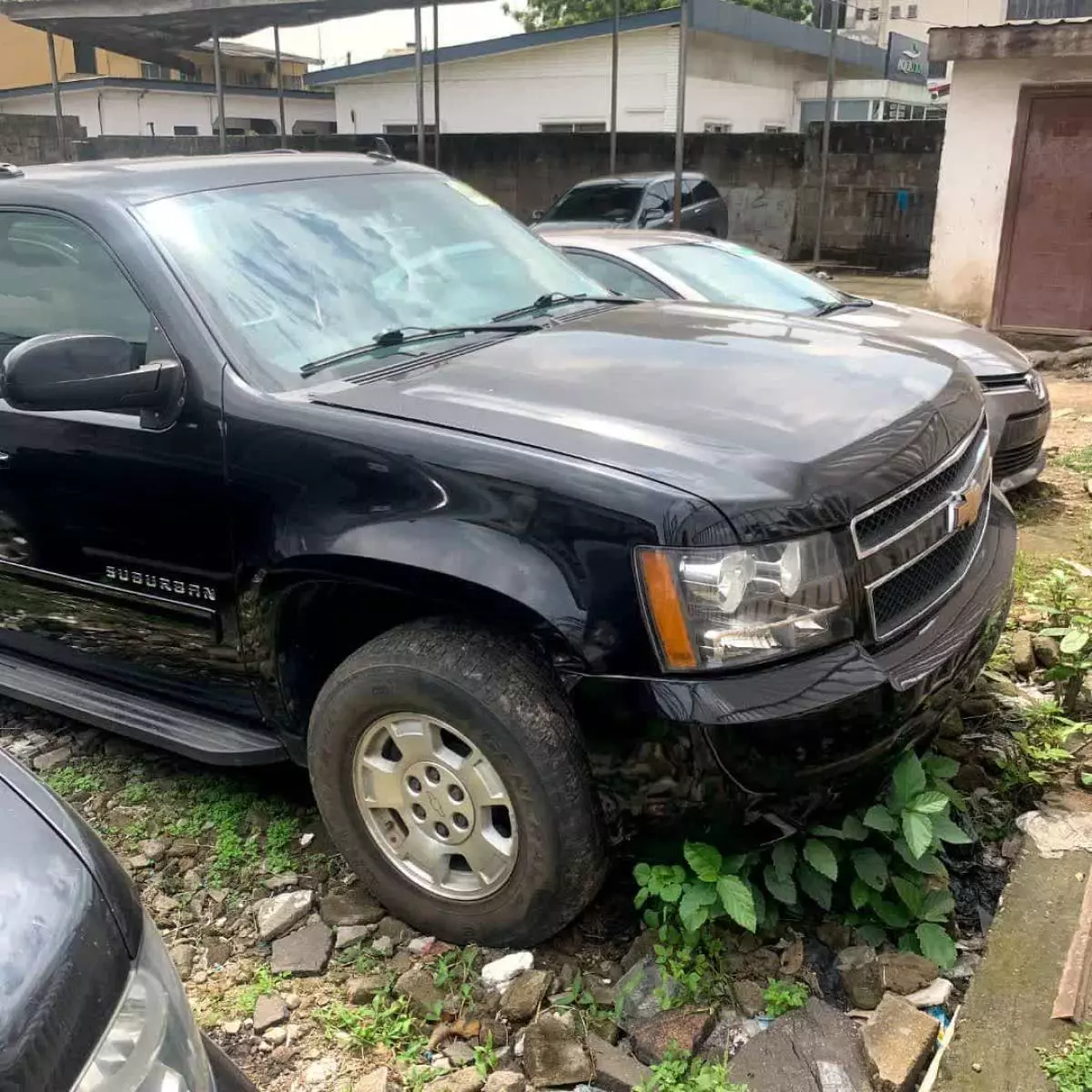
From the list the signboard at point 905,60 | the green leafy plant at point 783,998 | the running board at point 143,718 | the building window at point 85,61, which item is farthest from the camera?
the building window at point 85,61

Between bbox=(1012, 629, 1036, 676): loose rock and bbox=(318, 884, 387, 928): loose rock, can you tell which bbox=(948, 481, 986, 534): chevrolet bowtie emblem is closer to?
bbox=(1012, 629, 1036, 676): loose rock

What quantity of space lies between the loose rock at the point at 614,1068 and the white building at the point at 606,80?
74.4 feet

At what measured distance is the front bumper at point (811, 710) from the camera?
2.21m

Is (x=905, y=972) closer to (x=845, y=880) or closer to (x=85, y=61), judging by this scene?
(x=845, y=880)

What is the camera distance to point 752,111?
1032 inches

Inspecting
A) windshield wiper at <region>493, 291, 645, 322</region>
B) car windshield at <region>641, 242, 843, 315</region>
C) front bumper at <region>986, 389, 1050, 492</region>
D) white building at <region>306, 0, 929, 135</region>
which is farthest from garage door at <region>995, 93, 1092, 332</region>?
white building at <region>306, 0, 929, 135</region>

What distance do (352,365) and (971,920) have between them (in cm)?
212

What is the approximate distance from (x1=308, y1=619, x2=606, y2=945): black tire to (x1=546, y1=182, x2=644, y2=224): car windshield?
12176 millimetres

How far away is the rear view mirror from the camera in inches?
103

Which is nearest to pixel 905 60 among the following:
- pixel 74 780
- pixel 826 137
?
pixel 826 137

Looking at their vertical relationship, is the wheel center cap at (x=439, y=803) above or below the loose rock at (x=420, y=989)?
above

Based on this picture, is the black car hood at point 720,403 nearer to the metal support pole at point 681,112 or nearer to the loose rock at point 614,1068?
the loose rock at point 614,1068

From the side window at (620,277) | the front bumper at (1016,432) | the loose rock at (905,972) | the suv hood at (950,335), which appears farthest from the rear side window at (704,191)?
the loose rock at (905,972)

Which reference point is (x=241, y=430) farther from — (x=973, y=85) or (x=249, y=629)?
(x=973, y=85)
